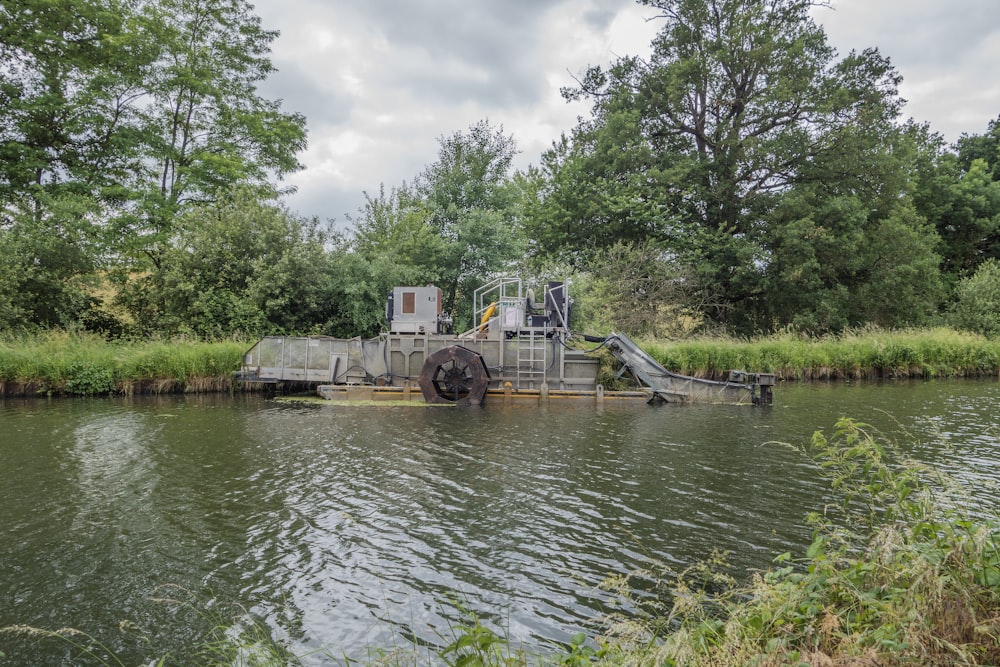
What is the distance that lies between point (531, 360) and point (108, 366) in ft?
42.0

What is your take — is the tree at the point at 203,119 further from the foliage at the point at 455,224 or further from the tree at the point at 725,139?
the tree at the point at 725,139

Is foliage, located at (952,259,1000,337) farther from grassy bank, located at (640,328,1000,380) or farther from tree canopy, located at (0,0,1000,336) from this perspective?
grassy bank, located at (640,328,1000,380)

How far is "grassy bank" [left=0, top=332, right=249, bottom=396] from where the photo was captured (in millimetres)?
17141

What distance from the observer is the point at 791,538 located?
6.13 m

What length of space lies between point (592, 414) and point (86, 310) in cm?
1969

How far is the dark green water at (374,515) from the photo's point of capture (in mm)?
4758

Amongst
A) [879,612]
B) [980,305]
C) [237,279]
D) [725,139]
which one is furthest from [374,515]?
[980,305]

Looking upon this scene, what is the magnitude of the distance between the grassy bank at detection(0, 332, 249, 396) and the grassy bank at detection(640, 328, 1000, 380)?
1440 cm

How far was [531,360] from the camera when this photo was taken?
1750cm

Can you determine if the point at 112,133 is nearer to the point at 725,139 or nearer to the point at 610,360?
the point at 610,360

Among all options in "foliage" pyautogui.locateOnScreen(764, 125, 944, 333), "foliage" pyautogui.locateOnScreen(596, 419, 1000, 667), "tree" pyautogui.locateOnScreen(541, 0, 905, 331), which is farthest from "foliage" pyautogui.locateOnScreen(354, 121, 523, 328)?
"foliage" pyautogui.locateOnScreen(596, 419, 1000, 667)

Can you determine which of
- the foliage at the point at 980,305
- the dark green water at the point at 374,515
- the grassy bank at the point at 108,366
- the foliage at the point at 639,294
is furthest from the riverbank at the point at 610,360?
the foliage at the point at 980,305

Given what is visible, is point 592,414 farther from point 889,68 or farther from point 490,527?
point 889,68

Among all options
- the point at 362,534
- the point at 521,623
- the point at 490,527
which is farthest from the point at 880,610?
the point at 362,534
